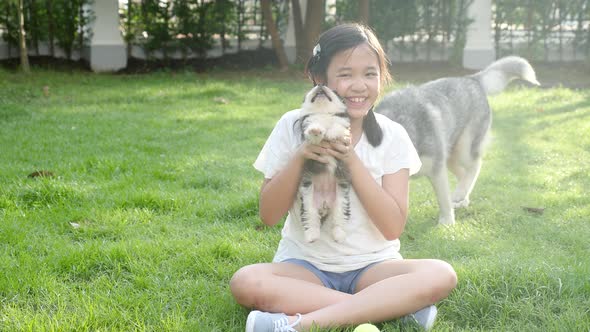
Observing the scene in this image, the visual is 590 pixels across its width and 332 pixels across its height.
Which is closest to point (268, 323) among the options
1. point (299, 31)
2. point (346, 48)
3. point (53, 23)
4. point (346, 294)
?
point (346, 294)

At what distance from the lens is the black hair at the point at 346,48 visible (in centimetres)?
329

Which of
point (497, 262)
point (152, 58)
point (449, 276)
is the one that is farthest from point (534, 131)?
point (152, 58)

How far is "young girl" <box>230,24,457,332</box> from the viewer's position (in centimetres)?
311

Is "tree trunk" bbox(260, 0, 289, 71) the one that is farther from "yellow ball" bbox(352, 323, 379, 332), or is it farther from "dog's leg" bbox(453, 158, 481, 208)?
"yellow ball" bbox(352, 323, 379, 332)

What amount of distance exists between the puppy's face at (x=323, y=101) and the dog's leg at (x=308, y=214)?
0.42 metres

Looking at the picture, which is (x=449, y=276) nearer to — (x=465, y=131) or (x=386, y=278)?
(x=386, y=278)

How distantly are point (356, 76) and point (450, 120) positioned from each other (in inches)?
90.0

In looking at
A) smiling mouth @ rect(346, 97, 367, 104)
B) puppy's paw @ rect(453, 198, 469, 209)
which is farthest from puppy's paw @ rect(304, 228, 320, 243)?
puppy's paw @ rect(453, 198, 469, 209)

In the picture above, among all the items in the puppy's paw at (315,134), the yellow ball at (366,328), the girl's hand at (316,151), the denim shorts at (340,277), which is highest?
the puppy's paw at (315,134)

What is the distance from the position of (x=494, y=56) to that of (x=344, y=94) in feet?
38.1

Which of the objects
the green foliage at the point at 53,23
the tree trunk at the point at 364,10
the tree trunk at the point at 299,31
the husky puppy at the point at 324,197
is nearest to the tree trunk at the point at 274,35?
the tree trunk at the point at 299,31

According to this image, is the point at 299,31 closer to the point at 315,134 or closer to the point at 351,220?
the point at 351,220

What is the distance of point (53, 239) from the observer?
4.39 m

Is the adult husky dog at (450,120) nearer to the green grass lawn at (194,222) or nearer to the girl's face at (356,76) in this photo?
the green grass lawn at (194,222)
